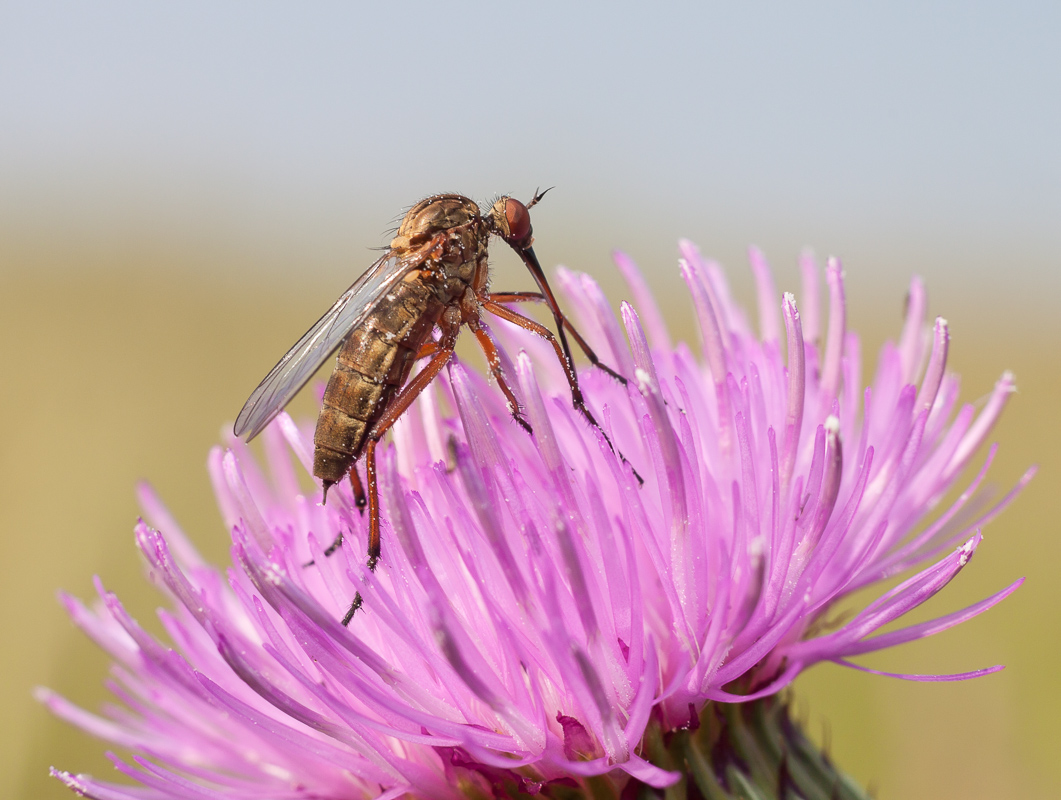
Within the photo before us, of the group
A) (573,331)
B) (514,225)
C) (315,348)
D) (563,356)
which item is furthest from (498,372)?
(514,225)

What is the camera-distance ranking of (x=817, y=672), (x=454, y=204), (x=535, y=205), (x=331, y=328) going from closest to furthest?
(x=331, y=328) → (x=454, y=204) → (x=535, y=205) → (x=817, y=672)

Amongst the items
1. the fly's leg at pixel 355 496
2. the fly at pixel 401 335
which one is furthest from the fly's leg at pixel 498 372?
the fly's leg at pixel 355 496

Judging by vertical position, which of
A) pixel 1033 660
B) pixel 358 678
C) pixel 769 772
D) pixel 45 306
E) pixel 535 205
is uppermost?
pixel 45 306

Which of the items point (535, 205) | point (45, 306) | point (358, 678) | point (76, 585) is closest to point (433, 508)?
point (358, 678)

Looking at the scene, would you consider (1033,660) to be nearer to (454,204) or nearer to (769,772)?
(769,772)

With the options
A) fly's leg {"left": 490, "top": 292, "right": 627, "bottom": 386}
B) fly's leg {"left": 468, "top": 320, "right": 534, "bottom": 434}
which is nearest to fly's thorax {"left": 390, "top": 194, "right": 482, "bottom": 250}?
fly's leg {"left": 490, "top": 292, "right": 627, "bottom": 386}

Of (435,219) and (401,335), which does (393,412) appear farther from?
(435,219)

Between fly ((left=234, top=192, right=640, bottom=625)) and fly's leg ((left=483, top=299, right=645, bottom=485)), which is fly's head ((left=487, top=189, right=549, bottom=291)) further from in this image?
fly's leg ((left=483, top=299, right=645, bottom=485))
